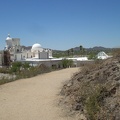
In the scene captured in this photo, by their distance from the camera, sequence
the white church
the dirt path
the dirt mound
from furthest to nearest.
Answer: the white church
the dirt path
the dirt mound

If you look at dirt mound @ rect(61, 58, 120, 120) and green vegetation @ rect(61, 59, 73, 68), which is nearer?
dirt mound @ rect(61, 58, 120, 120)

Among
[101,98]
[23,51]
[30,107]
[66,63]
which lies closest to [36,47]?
[23,51]

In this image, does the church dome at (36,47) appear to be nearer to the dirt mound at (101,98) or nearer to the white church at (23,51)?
the white church at (23,51)

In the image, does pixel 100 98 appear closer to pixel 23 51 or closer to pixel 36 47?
pixel 23 51

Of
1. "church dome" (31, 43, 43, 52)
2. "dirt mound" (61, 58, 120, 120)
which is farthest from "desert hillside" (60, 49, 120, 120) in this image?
"church dome" (31, 43, 43, 52)

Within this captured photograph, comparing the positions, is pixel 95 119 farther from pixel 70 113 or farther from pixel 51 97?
pixel 51 97

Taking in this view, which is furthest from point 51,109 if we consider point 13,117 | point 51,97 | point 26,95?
Result: point 26,95

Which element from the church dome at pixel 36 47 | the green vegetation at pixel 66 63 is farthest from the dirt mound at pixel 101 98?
the church dome at pixel 36 47

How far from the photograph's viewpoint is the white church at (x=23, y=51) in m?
55.2

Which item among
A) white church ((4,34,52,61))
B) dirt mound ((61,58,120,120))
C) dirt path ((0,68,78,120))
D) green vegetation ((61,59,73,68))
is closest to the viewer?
dirt mound ((61,58,120,120))

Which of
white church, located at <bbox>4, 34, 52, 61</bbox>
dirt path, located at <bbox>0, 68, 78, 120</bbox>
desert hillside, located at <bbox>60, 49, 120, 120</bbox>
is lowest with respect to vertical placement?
dirt path, located at <bbox>0, 68, 78, 120</bbox>

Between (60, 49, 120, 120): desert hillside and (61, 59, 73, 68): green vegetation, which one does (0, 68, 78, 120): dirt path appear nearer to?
(60, 49, 120, 120): desert hillside

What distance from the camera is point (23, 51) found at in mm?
63719

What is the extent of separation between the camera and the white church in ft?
181
